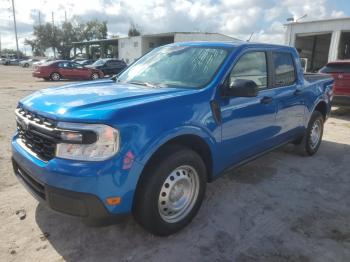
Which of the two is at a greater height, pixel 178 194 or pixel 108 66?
pixel 178 194

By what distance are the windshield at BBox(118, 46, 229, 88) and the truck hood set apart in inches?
10.8

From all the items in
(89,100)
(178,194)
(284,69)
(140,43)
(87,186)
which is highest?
(140,43)

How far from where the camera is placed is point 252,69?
13.7 feet

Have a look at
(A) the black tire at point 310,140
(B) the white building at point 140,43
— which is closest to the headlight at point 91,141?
(A) the black tire at point 310,140

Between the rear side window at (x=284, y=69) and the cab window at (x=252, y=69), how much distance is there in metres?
0.31

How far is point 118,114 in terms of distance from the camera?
2.68m

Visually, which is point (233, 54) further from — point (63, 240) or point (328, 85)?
point (328, 85)

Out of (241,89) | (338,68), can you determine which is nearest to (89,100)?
(241,89)

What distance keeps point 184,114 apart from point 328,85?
4.27 m

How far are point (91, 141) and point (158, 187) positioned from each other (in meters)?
0.74

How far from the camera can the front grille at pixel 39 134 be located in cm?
276

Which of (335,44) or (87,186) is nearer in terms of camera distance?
(87,186)

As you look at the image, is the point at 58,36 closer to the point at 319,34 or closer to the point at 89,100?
the point at 319,34

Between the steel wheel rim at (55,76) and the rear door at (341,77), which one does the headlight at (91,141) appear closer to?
the rear door at (341,77)
